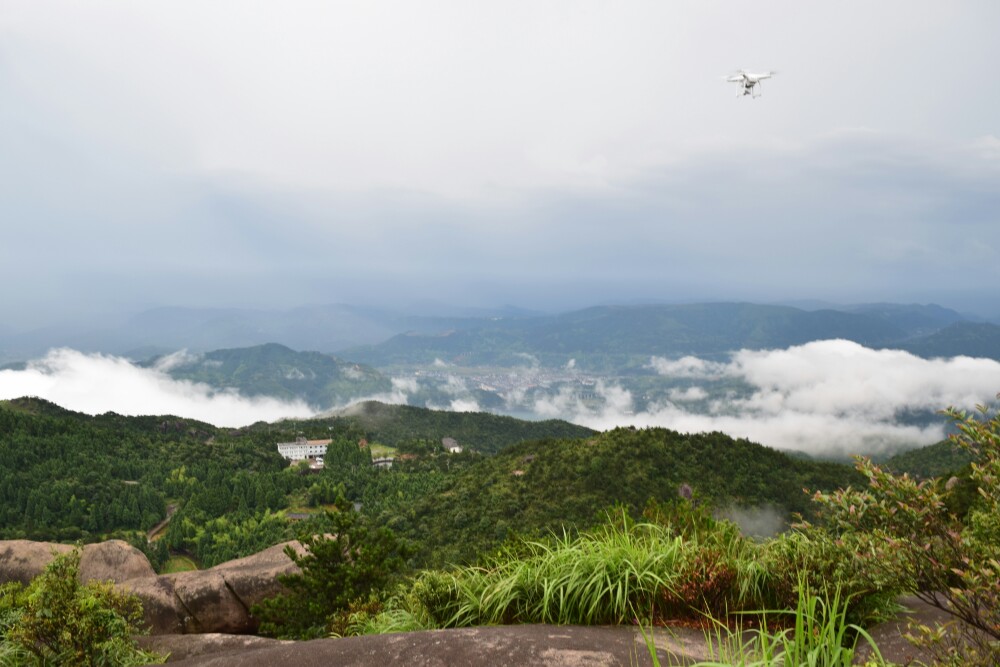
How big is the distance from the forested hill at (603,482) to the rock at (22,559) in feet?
120

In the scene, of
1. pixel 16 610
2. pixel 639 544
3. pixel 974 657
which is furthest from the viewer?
pixel 16 610

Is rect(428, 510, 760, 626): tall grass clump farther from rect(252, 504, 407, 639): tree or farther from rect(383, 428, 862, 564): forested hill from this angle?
rect(383, 428, 862, 564): forested hill

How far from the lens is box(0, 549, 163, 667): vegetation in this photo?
6.93 metres

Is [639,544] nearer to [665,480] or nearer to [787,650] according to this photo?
[787,650]

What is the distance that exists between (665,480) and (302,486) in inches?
3119

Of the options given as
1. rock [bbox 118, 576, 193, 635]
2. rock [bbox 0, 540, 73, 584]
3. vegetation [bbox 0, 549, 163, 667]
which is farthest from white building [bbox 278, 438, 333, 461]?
vegetation [bbox 0, 549, 163, 667]

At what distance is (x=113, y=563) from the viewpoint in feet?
66.2

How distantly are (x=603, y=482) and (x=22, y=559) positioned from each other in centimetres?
5400

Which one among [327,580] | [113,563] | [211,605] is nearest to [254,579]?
[211,605]

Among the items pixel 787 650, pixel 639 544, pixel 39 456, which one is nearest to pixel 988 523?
pixel 787 650

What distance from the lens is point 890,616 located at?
15.5 feet

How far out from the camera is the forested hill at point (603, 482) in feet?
189

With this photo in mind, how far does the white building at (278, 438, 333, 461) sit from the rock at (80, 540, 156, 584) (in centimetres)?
12965

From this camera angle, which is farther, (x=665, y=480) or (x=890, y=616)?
(x=665, y=480)
